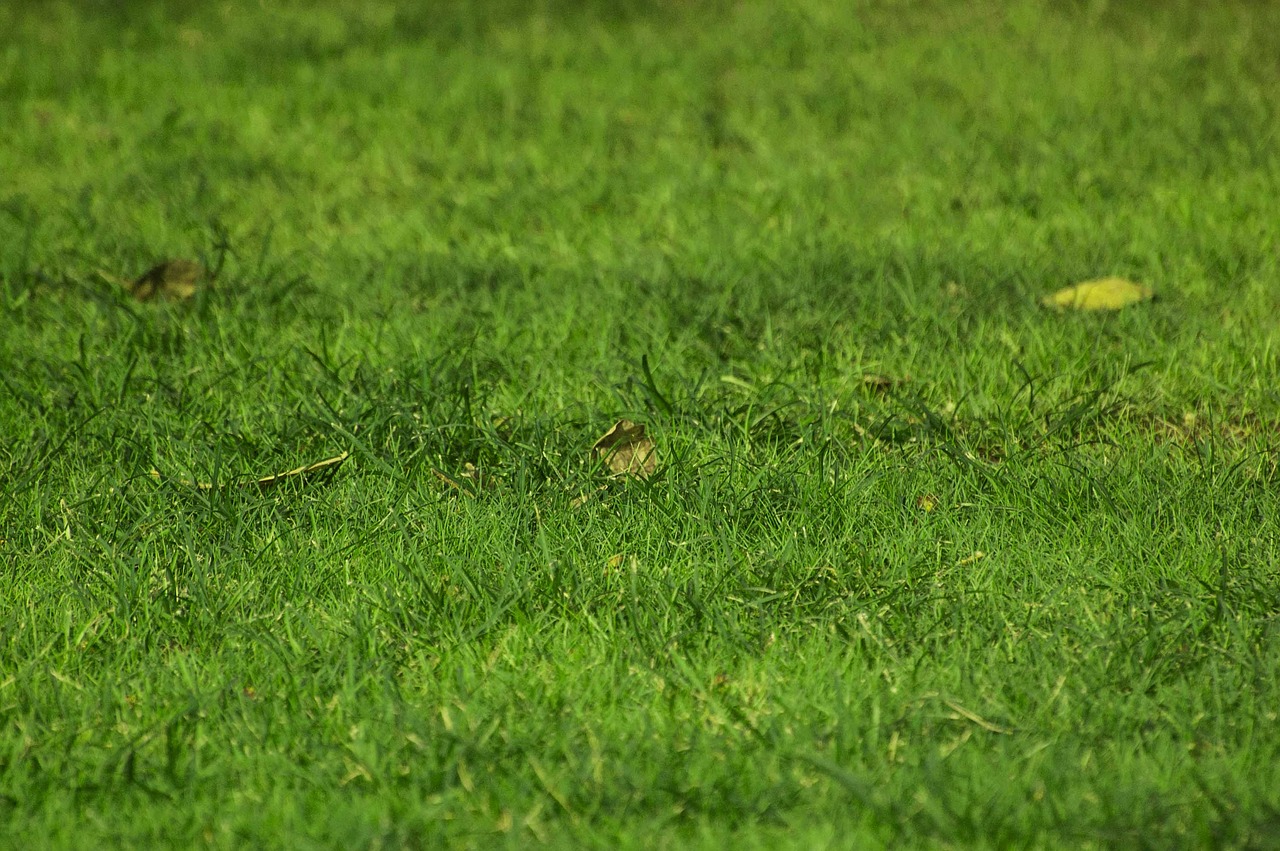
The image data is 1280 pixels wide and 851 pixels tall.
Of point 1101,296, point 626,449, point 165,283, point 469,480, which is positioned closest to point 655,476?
point 626,449

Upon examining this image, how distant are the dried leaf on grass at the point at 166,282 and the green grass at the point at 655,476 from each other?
0.27 feet

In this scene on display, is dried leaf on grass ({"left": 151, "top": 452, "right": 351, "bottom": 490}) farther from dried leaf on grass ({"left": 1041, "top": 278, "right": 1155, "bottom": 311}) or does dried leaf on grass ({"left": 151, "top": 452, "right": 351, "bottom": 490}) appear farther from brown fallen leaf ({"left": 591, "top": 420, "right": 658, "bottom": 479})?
dried leaf on grass ({"left": 1041, "top": 278, "right": 1155, "bottom": 311})

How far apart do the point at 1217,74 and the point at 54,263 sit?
16.3ft

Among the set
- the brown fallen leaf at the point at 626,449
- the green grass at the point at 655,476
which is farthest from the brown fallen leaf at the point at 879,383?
the brown fallen leaf at the point at 626,449

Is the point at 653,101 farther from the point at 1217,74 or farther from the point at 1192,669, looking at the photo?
the point at 1192,669

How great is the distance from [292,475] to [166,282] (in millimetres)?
1360

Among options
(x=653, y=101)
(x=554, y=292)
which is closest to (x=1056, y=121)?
(x=653, y=101)

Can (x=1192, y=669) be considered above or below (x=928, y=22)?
below

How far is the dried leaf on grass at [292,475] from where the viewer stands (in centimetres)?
290

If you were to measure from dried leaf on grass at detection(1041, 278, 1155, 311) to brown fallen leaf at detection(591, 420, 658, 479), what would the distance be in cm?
149

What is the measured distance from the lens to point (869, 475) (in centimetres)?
288

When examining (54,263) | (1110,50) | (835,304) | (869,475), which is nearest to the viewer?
(869,475)

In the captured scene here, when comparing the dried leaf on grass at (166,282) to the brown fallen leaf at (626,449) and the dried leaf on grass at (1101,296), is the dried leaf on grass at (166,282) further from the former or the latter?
the dried leaf on grass at (1101,296)

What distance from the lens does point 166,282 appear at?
3990 millimetres
